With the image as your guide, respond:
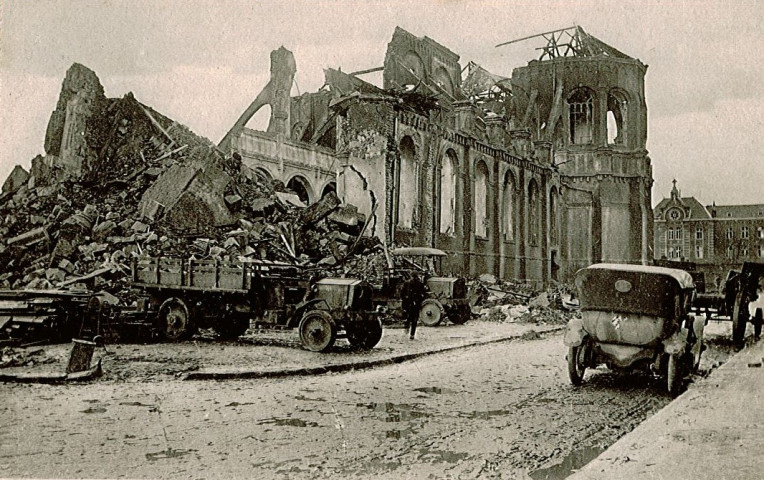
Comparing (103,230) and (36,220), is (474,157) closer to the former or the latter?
(103,230)

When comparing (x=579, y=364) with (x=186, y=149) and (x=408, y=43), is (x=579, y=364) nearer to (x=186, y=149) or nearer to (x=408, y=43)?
(x=186, y=149)

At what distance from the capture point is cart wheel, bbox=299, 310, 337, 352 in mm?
11562

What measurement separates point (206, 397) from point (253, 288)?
5.11 m

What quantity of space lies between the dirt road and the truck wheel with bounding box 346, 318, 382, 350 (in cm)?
264

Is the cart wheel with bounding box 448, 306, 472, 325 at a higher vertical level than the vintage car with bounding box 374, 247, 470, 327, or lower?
lower

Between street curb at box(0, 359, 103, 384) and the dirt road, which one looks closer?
the dirt road

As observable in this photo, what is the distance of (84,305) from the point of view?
11664 millimetres

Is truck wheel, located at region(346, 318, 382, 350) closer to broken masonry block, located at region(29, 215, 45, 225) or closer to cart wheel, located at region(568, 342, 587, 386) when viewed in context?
cart wheel, located at region(568, 342, 587, 386)

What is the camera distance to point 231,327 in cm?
1337

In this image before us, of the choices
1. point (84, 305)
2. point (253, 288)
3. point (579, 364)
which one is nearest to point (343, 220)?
point (253, 288)

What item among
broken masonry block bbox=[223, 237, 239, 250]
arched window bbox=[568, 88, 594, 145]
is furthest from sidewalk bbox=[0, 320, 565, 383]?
arched window bbox=[568, 88, 594, 145]

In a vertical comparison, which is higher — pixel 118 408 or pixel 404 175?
pixel 404 175

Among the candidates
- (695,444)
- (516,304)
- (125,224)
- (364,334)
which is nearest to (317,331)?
(364,334)

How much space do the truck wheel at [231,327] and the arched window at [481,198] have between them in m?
17.9
